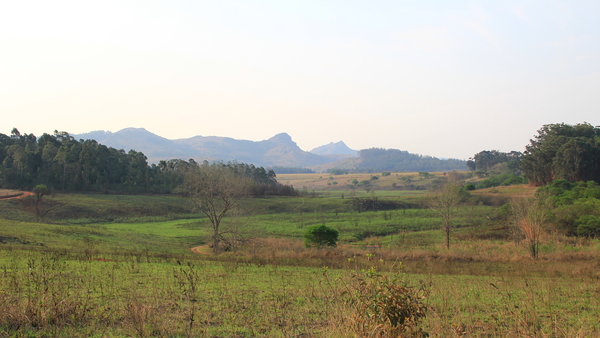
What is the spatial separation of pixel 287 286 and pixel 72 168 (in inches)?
3133

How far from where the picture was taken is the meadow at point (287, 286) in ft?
25.7

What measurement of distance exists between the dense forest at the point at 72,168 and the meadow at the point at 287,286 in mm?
45893

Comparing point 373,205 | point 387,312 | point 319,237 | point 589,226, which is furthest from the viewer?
point 373,205

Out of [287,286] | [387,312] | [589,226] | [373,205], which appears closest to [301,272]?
[287,286]

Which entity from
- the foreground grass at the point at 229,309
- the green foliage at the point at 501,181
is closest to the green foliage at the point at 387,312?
the foreground grass at the point at 229,309

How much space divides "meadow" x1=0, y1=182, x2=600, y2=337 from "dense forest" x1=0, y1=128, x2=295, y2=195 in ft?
151

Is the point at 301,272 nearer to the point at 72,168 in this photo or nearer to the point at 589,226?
the point at 589,226

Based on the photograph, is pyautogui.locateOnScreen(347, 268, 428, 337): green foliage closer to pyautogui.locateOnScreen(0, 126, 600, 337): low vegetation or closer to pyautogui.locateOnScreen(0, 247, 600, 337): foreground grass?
pyautogui.locateOnScreen(0, 126, 600, 337): low vegetation

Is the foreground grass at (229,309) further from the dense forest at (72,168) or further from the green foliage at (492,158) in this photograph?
the green foliage at (492,158)


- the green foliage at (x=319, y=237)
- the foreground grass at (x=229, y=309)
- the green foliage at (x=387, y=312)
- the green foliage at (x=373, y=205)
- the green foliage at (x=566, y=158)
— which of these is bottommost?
the green foliage at (x=373, y=205)

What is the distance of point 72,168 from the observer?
79.6 m

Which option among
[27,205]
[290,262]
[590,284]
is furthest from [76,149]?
[590,284]

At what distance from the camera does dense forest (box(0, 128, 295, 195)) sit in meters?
75.0

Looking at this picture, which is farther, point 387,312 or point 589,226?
point 589,226
